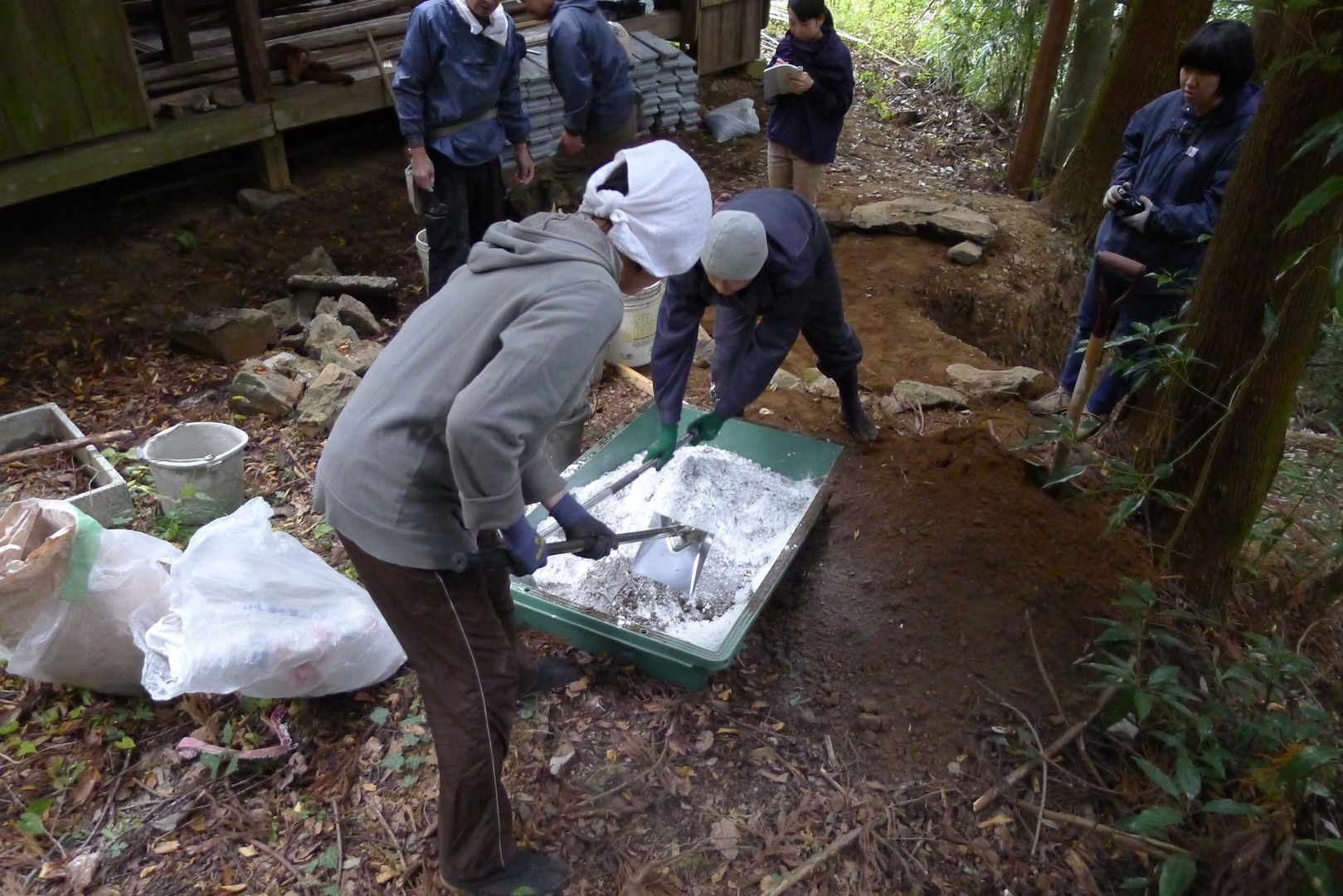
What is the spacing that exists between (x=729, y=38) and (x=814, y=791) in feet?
25.1

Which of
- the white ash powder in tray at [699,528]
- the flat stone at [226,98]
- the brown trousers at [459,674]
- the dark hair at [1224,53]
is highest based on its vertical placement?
the dark hair at [1224,53]

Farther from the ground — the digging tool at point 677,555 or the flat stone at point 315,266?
the digging tool at point 677,555

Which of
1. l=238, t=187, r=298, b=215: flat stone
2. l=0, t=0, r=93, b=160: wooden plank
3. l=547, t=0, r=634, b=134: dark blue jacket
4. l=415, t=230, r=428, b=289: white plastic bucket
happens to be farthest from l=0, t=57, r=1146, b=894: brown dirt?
l=547, t=0, r=634, b=134: dark blue jacket

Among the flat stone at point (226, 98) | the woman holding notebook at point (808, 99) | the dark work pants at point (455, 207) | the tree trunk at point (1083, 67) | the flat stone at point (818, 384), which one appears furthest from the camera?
the tree trunk at point (1083, 67)

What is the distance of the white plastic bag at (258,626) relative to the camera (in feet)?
7.63

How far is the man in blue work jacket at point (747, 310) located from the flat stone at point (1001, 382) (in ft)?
4.49

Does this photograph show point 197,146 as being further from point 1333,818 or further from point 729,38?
point 1333,818

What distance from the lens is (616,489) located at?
9.80 feet

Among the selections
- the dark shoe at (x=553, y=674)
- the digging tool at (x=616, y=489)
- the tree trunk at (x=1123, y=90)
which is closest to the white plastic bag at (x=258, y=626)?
the dark shoe at (x=553, y=674)

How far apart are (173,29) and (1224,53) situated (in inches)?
223

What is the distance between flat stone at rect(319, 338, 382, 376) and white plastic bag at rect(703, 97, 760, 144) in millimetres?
4313

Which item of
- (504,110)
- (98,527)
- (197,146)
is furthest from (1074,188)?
(98,527)

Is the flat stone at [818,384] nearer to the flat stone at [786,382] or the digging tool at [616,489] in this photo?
the flat stone at [786,382]

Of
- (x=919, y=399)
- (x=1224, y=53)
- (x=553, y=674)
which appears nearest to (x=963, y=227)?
(x=919, y=399)
